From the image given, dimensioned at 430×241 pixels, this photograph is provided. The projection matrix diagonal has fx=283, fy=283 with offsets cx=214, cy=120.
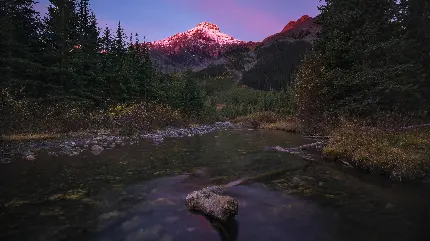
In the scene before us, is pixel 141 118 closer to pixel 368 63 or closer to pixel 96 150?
pixel 96 150

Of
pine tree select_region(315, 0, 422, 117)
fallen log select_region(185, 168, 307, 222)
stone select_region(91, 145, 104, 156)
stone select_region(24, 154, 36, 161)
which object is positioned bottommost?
stone select_region(91, 145, 104, 156)

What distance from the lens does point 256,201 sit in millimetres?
8820

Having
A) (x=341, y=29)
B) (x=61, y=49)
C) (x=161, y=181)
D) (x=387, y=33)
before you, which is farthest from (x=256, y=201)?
(x=61, y=49)

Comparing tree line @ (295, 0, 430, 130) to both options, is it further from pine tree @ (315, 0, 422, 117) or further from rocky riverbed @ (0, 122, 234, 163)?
rocky riverbed @ (0, 122, 234, 163)

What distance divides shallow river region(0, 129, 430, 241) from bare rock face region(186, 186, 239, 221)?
235 millimetres

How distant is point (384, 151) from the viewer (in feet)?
39.5

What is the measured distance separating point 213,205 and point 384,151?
8.76 m

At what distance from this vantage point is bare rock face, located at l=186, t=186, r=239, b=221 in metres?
7.08

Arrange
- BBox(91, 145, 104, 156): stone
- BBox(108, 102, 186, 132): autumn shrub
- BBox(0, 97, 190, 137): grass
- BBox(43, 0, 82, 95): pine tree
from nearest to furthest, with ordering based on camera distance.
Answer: BBox(91, 145, 104, 156): stone < BBox(0, 97, 190, 137): grass < BBox(108, 102, 186, 132): autumn shrub < BBox(43, 0, 82, 95): pine tree

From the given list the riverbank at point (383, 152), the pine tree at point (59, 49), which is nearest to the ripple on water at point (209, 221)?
the riverbank at point (383, 152)

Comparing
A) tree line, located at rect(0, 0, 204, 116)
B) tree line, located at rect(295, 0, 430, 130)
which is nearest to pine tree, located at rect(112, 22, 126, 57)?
tree line, located at rect(0, 0, 204, 116)

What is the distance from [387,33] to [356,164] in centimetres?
1796

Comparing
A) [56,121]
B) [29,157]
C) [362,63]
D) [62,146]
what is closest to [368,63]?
[362,63]

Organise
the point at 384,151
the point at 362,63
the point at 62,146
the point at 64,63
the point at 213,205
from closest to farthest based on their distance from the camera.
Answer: the point at 213,205
the point at 384,151
the point at 62,146
the point at 362,63
the point at 64,63
